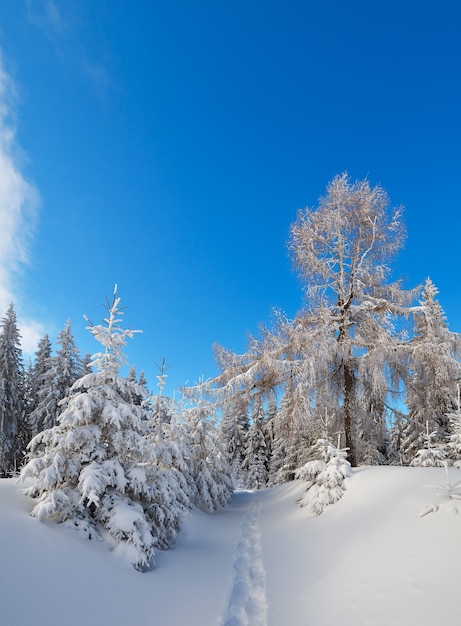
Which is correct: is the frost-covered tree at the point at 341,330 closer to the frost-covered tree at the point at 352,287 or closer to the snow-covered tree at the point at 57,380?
the frost-covered tree at the point at 352,287

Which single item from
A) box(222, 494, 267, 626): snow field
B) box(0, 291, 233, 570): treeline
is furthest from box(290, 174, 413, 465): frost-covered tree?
box(0, 291, 233, 570): treeline

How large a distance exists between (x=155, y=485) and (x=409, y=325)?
9.55 meters

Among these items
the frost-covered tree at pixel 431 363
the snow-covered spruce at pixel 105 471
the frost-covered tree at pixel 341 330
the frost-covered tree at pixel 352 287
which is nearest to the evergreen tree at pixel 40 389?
the frost-covered tree at pixel 341 330

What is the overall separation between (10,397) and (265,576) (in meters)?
25.1

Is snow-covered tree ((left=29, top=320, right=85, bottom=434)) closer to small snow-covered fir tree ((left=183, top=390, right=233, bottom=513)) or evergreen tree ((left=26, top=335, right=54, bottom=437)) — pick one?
evergreen tree ((left=26, top=335, right=54, bottom=437))

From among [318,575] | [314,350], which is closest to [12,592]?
[318,575]

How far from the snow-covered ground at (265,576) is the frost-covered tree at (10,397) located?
2082cm

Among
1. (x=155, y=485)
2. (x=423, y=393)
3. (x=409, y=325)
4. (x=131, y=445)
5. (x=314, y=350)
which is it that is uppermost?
(x=409, y=325)

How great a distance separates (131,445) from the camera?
732 cm

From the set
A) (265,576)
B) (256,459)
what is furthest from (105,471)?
(256,459)

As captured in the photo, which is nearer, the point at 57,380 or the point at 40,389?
the point at 57,380

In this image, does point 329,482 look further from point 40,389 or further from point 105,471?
point 40,389

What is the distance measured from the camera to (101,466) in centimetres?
692

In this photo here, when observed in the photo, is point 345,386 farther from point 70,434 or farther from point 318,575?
point 70,434
